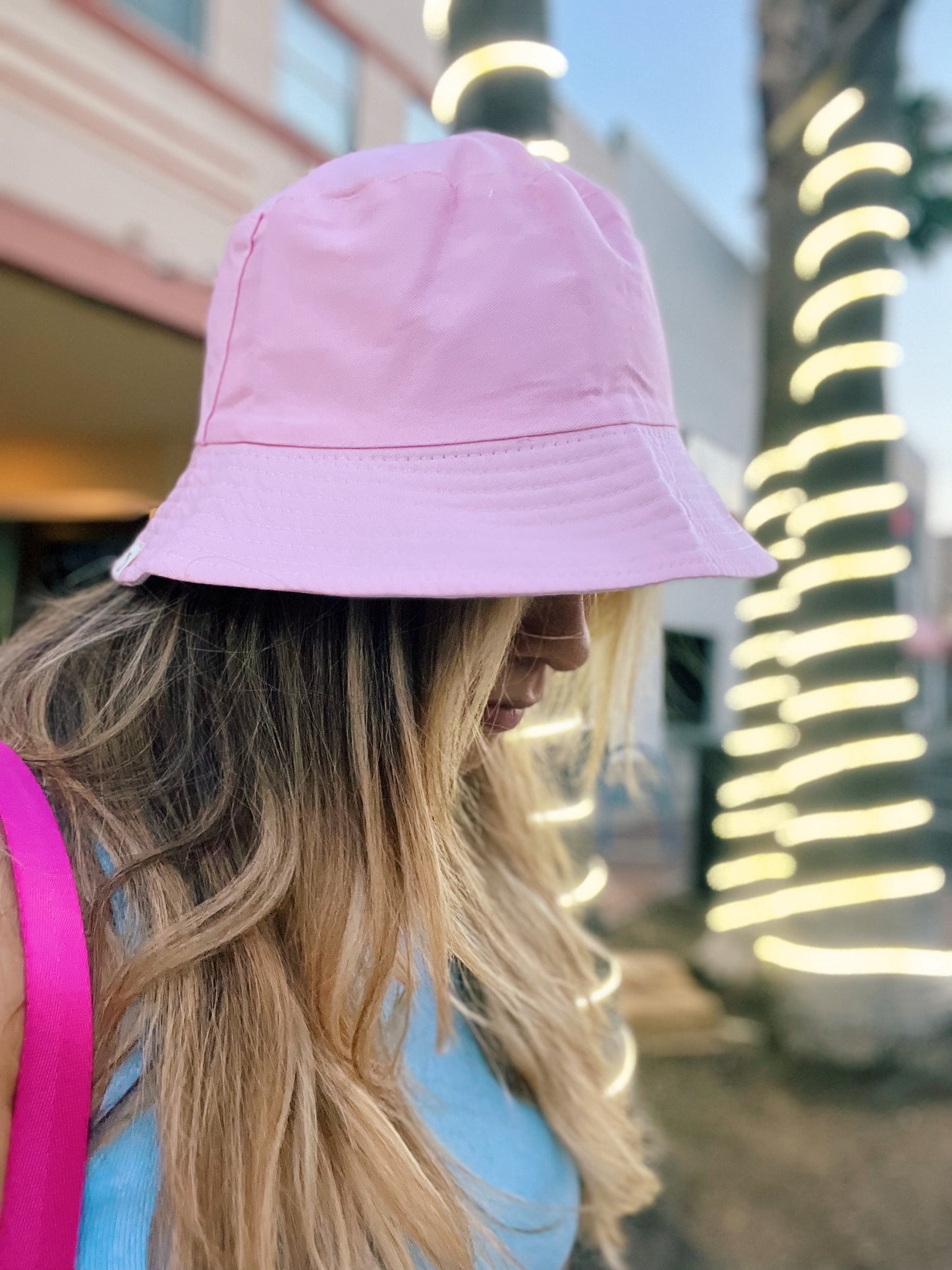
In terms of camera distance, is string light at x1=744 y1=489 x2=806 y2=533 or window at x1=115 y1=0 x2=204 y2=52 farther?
window at x1=115 y1=0 x2=204 y2=52

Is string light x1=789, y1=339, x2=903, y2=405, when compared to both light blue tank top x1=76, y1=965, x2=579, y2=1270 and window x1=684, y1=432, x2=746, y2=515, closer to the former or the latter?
window x1=684, y1=432, x2=746, y2=515

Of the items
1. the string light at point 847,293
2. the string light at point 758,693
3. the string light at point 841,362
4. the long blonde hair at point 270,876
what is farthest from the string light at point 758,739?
the long blonde hair at point 270,876

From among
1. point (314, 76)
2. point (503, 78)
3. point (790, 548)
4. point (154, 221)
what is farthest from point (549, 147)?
point (314, 76)

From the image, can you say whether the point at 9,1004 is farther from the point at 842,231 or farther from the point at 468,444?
the point at 842,231

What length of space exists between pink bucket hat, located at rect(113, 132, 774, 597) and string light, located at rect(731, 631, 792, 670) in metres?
2.44

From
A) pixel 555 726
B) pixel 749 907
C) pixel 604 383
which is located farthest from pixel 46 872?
pixel 749 907

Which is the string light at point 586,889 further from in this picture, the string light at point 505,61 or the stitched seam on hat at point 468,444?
the string light at point 505,61

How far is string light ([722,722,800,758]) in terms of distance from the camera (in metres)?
3.24

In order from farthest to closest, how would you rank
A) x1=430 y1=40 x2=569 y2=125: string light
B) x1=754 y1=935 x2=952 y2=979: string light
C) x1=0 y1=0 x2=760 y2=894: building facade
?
x1=754 y1=935 x2=952 y2=979: string light, x1=0 y1=0 x2=760 y2=894: building facade, x1=430 y1=40 x2=569 y2=125: string light

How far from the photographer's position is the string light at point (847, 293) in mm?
2438

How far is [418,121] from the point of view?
244 centimetres

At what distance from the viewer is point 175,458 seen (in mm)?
3523

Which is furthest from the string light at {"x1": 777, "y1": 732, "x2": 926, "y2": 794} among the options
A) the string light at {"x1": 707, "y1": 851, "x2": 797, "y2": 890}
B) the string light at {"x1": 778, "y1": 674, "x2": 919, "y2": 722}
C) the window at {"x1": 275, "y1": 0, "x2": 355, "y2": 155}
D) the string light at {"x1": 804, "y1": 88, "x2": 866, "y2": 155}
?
the window at {"x1": 275, "y1": 0, "x2": 355, "y2": 155}

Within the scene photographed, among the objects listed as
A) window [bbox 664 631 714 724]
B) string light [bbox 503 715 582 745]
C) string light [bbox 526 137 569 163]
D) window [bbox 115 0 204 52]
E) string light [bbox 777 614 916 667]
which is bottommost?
string light [bbox 503 715 582 745]
